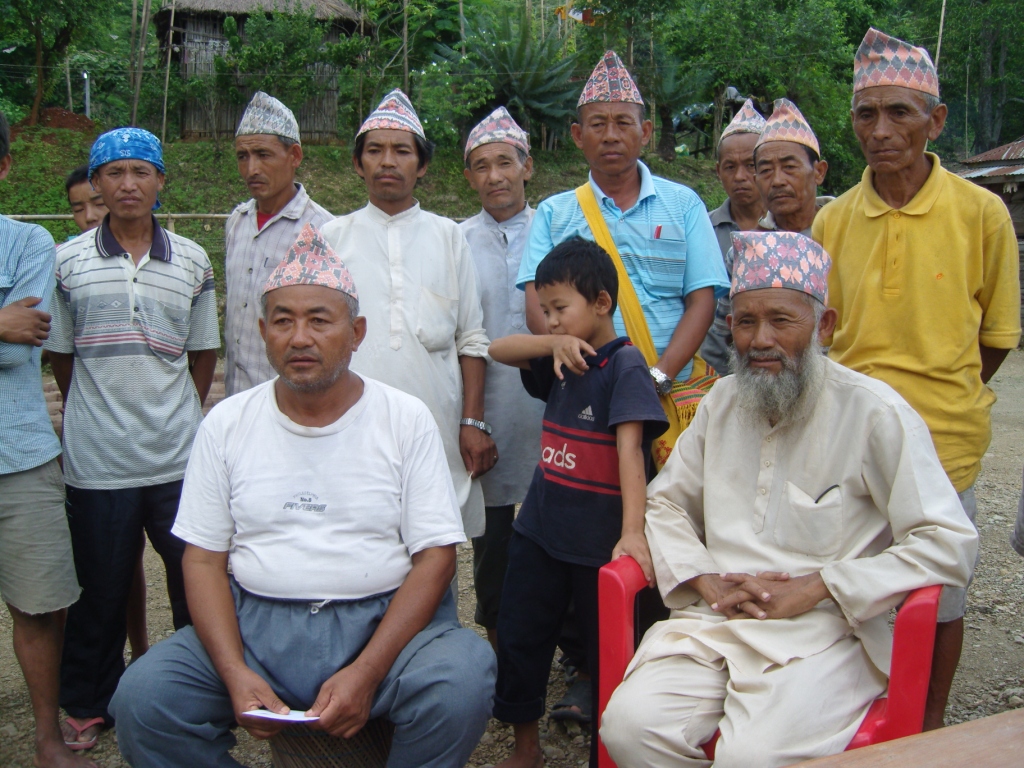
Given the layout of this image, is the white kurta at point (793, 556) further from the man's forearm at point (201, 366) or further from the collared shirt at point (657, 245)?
the man's forearm at point (201, 366)

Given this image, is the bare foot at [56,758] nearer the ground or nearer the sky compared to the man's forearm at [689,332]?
nearer the ground

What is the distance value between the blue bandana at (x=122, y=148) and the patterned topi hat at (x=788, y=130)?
8.51ft

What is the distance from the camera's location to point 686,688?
7.84 feet

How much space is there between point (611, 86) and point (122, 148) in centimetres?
200

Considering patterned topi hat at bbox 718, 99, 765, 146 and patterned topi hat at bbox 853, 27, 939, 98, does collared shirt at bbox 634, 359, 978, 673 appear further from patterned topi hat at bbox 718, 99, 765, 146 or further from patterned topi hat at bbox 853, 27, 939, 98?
patterned topi hat at bbox 718, 99, 765, 146

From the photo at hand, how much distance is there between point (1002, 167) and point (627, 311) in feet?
65.8

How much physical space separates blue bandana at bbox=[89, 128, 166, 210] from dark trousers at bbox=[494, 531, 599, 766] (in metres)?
2.16

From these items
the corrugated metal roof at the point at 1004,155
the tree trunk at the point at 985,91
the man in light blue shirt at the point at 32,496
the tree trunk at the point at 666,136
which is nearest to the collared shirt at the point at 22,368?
the man in light blue shirt at the point at 32,496

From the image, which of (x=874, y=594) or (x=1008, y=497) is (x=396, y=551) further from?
(x=1008, y=497)

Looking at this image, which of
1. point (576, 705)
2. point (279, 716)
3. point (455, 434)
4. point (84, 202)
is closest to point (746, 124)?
point (455, 434)

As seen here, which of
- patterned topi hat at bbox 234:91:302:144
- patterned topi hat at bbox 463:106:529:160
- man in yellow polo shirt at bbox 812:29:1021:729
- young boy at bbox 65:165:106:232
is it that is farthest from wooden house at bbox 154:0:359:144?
man in yellow polo shirt at bbox 812:29:1021:729

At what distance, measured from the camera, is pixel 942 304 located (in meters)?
2.99

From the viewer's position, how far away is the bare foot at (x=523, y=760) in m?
3.08

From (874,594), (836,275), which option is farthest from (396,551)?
(836,275)
